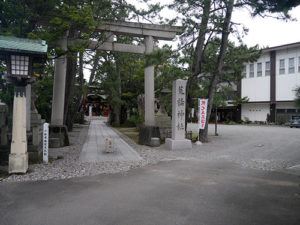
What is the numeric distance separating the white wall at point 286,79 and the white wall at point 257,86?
4.60 feet

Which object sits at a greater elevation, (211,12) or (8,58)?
(211,12)

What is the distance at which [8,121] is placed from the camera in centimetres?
817

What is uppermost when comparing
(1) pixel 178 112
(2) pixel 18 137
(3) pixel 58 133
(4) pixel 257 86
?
→ (4) pixel 257 86

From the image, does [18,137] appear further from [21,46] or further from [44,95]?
[44,95]

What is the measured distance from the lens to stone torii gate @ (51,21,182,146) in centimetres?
1139

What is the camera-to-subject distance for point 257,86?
3322cm

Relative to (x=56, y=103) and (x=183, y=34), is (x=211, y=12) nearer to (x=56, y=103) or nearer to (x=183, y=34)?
(x=183, y=34)

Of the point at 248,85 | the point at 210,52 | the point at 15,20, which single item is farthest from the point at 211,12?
the point at 248,85

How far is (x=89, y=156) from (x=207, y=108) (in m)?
7.50

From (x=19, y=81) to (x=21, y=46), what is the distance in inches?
36.2

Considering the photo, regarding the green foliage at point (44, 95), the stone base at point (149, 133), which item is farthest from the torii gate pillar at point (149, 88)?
the green foliage at point (44, 95)

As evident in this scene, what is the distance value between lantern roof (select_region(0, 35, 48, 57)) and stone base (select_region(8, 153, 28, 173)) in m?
2.75

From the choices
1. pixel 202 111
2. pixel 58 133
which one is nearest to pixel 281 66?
pixel 202 111

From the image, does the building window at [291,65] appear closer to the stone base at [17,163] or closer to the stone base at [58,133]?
the stone base at [58,133]
